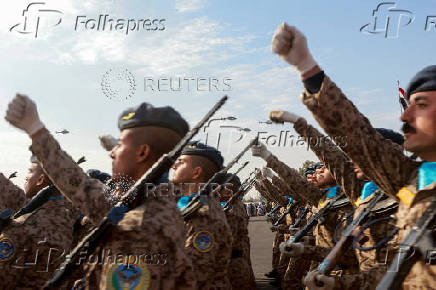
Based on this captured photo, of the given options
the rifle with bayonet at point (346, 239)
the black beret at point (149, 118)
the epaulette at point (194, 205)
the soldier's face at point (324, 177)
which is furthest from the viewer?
the soldier's face at point (324, 177)

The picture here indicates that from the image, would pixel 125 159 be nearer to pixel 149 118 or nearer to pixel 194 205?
pixel 149 118

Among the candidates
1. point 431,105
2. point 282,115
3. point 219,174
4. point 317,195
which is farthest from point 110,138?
point 317,195

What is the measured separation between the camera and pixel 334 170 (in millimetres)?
3961

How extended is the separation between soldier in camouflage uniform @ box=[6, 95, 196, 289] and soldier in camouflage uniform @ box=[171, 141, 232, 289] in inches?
56.6

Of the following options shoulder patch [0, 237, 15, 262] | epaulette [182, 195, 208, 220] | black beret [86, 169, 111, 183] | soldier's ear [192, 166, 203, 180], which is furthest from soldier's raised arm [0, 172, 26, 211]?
epaulette [182, 195, 208, 220]

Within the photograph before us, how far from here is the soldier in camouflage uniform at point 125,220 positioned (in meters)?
2.17

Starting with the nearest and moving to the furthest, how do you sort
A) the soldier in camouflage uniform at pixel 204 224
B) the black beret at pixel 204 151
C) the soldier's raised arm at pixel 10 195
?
1. the soldier in camouflage uniform at pixel 204 224
2. the black beret at pixel 204 151
3. the soldier's raised arm at pixel 10 195

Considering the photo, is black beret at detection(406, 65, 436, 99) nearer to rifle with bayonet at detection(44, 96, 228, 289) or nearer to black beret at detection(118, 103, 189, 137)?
rifle with bayonet at detection(44, 96, 228, 289)

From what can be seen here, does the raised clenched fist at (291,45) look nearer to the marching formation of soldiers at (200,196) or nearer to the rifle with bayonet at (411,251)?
the marching formation of soldiers at (200,196)

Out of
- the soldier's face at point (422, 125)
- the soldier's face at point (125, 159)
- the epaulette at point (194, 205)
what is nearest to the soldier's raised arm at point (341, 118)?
the soldier's face at point (422, 125)

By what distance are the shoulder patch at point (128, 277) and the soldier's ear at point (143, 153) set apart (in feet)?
2.63

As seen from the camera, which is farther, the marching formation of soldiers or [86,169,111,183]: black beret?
[86,169,111,183]: black beret

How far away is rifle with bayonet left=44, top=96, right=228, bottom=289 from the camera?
225 centimetres

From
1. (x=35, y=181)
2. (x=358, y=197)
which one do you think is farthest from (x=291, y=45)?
(x=35, y=181)
